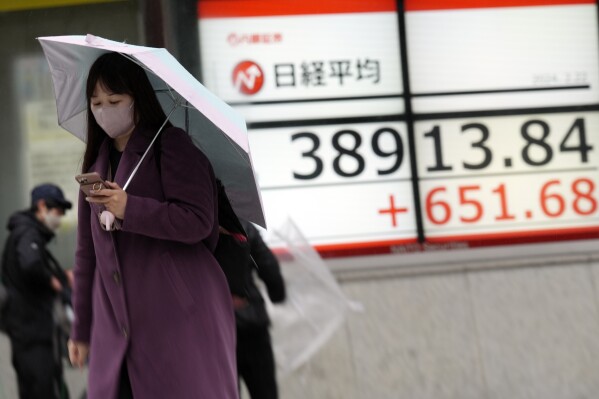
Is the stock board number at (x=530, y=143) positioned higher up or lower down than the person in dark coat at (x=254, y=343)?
higher up

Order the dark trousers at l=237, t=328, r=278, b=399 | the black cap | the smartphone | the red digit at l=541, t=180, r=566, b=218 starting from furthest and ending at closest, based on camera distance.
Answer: the red digit at l=541, t=180, r=566, b=218 → the black cap → the dark trousers at l=237, t=328, r=278, b=399 → the smartphone

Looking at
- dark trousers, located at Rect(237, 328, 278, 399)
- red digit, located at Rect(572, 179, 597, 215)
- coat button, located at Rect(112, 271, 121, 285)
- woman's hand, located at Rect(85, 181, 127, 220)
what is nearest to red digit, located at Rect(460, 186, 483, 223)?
red digit, located at Rect(572, 179, 597, 215)

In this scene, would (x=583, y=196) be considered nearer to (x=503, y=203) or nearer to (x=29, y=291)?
(x=503, y=203)

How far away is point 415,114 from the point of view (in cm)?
809

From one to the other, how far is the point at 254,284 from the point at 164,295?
1.87 m

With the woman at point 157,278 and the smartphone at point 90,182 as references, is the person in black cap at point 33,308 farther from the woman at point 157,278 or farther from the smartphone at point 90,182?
the smartphone at point 90,182

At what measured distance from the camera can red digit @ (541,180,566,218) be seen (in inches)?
325

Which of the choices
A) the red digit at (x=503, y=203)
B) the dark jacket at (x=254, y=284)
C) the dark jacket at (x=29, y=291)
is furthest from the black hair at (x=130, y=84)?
the red digit at (x=503, y=203)

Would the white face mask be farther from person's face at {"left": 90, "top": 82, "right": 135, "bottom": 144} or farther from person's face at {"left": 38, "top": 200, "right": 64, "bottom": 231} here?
person's face at {"left": 90, "top": 82, "right": 135, "bottom": 144}

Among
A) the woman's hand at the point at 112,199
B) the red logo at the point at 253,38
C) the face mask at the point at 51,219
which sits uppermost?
the red logo at the point at 253,38

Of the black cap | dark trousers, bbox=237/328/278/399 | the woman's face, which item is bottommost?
dark trousers, bbox=237/328/278/399

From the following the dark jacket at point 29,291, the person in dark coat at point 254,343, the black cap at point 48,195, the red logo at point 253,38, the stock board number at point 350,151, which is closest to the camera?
the person in dark coat at point 254,343

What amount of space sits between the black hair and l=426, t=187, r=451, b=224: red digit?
4582 millimetres

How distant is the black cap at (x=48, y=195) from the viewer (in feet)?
23.2
